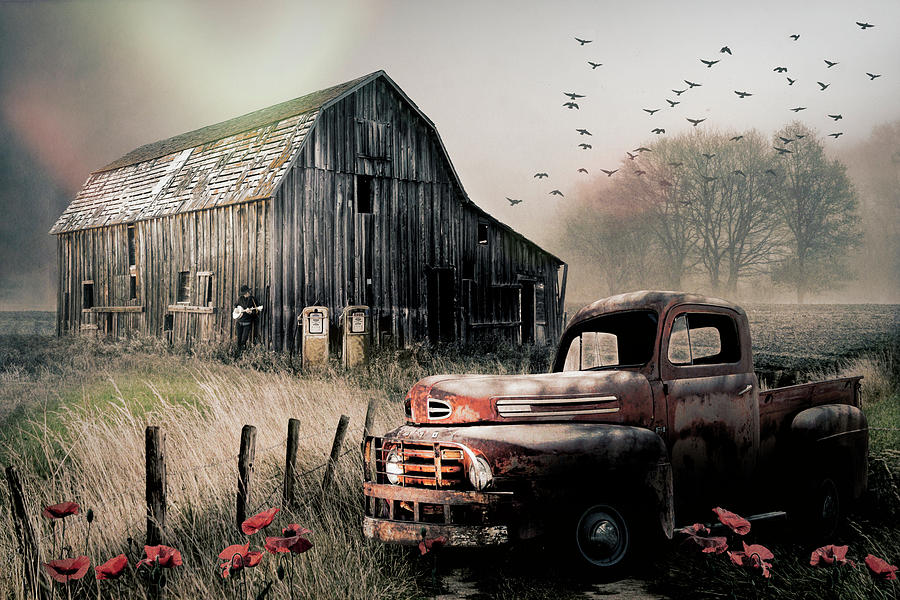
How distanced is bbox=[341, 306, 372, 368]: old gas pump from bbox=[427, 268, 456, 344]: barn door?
2.42m

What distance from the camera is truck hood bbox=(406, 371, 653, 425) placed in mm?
4488

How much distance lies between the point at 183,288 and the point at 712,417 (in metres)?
16.6

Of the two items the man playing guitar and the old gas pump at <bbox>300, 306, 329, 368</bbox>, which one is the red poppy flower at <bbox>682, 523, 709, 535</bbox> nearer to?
the old gas pump at <bbox>300, 306, 329, 368</bbox>

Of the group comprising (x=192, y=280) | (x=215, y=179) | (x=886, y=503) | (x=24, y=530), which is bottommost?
(x=886, y=503)

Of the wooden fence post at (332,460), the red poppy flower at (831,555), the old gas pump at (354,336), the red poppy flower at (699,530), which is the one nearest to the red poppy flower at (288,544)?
the red poppy flower at (699,530)

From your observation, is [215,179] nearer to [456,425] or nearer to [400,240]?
[400,240]

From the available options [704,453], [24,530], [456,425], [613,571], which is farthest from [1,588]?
[704,453]

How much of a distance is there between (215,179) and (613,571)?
1637 cm

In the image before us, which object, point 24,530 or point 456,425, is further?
point 456,425

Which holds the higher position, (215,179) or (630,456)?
(215,179)

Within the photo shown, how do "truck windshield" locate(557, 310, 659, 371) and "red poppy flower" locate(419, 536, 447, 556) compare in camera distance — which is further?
"truck windshield" locate(557, 310, 659, 371)

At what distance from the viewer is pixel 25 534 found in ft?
13.7

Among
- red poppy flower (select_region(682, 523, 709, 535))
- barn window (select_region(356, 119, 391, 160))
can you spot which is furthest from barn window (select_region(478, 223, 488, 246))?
A: red poppy flower (select_region(682, 523, 709, 535))

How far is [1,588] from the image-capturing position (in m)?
4.30
